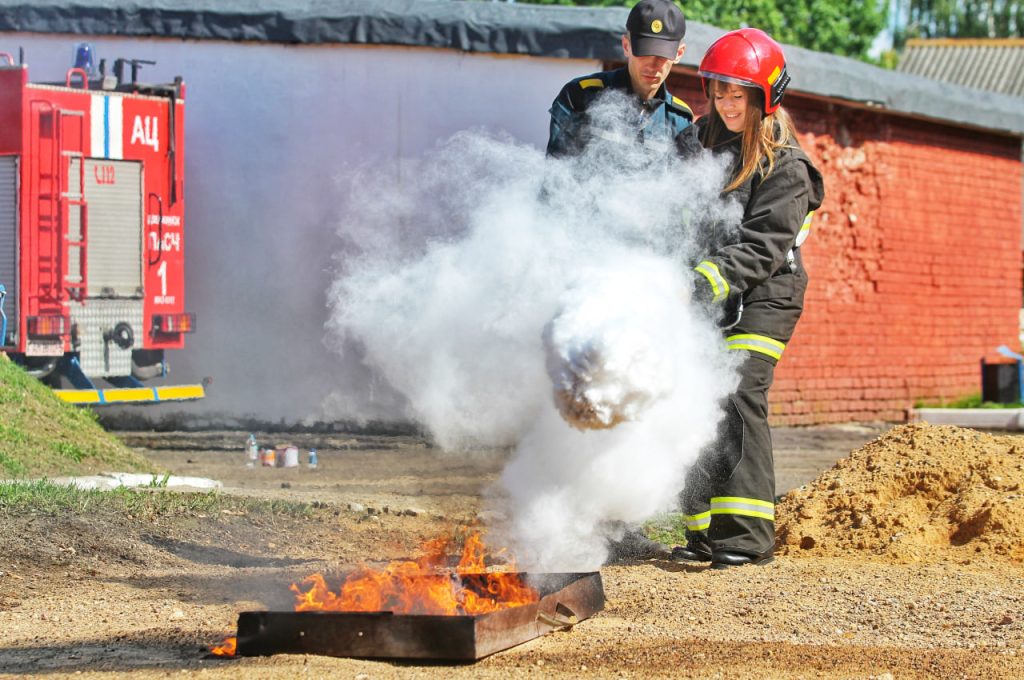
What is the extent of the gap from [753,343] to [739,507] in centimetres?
68

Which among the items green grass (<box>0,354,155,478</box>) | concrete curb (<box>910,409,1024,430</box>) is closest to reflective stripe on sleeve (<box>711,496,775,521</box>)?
green grass (<box>0,354,155,478</box>)

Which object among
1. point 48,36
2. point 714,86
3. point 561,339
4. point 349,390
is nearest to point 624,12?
point 349,390

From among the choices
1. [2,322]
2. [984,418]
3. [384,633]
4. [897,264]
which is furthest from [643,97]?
[897,264]

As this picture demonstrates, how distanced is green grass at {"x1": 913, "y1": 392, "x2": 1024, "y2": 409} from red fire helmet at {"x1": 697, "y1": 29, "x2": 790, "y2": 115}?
9.99 meters

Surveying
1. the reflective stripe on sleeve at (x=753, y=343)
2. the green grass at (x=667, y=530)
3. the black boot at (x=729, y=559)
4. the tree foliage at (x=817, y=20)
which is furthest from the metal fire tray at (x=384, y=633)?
the tree foliage at (x=817, y=20)

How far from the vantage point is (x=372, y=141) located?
453 inches

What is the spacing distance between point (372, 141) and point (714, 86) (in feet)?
21.1

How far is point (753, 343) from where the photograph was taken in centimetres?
541

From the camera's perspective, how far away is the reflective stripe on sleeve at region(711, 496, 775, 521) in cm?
539

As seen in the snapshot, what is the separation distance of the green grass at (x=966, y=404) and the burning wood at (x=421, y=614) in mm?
10909

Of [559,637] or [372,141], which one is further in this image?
[372,141]

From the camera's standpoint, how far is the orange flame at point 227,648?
4.03m

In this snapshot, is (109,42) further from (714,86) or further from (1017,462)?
(1017,462)

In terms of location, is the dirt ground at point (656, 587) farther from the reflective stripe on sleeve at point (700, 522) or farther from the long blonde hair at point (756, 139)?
the long blonde hair at point (756, 139)
